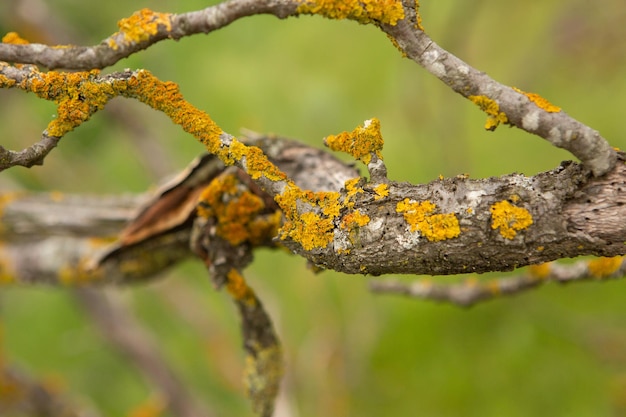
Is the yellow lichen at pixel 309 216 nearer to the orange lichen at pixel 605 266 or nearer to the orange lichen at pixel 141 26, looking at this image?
the orange lichen at pixel 141 26

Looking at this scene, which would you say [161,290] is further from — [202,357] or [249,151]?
[249,151]

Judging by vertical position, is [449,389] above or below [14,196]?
below

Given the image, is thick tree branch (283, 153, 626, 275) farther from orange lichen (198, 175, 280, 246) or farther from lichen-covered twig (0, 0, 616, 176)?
orange lichen (198, 175, 280, 246)

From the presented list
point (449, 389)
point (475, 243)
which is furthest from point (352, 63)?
point (475, 243)

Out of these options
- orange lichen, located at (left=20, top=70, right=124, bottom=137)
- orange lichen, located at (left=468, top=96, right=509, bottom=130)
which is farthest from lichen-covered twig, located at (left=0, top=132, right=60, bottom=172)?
orange lichen, located at (left=468, top=96, right=509, bottom=130)

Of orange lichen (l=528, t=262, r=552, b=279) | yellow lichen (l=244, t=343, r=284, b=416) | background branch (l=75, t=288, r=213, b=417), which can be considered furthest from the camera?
background branch (l=75, t=288, r=213, b=417)

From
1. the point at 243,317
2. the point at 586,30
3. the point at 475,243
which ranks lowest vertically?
the point at 475,243

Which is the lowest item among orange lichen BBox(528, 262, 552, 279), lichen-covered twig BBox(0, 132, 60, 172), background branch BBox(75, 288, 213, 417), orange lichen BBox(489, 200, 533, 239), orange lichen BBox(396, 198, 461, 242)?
orange lichen BBox(489, 200, 533, 239)

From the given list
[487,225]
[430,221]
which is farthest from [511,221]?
[430,221]
